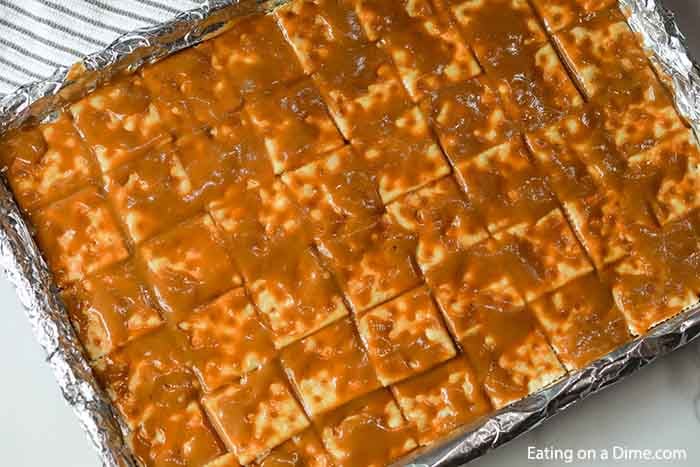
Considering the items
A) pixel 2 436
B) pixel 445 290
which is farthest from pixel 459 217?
pixel 2 436

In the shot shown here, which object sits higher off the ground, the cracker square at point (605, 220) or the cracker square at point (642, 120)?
the cracker square at point (642, 120)

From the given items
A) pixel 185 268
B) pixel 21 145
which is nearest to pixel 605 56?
pixel 185 268

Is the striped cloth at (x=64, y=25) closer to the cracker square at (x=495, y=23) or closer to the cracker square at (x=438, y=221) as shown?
the cracker square at (x=495, y=23)

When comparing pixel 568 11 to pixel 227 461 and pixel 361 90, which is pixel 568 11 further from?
pixel 227 461

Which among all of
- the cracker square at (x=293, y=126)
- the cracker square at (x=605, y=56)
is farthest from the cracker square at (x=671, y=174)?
the cracker square at (x=293, y=126)

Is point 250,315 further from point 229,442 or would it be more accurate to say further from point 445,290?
point 445,290

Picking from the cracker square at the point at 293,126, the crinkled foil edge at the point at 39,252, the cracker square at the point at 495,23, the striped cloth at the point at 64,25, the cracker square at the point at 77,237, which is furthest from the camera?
the striped cloth at the point at 64,25
